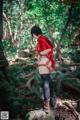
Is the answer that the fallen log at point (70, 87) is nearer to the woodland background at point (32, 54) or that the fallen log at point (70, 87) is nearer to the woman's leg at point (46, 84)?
the woodland background at point (32, 54)

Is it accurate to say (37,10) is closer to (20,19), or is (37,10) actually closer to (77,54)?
(20,19)

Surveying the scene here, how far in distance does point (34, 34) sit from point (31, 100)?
244 centimetres

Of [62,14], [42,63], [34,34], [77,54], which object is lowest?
[77,54]

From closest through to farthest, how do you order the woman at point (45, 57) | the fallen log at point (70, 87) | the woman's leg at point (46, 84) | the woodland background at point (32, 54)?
the woman at point (45, 57), the woman's leg at point (46, 84), the woodland background at point (32, 54), the fallen log at point (70, 87)

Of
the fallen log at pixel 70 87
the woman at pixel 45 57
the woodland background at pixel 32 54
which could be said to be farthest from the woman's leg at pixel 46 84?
the fallen log at pixel 70 87

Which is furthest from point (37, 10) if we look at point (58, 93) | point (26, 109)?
point (26, 109)

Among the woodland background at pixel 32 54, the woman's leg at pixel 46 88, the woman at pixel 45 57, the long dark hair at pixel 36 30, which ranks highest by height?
the long dark hair at pixel 36 30

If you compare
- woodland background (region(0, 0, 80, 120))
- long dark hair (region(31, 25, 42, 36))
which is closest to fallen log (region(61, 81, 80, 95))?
woodland background (region(0, 0, 80, 120))

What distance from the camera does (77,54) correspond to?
25.9m

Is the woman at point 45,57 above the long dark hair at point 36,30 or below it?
below

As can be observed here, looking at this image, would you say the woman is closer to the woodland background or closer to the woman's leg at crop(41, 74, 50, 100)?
the woman's leg at crop(41, 74, 50, 100)

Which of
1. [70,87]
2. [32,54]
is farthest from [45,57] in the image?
[32,54]

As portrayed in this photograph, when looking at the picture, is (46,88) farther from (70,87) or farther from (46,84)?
(70,87)

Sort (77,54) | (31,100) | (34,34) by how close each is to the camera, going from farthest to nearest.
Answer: (77,54), (31,100), (34,34)
